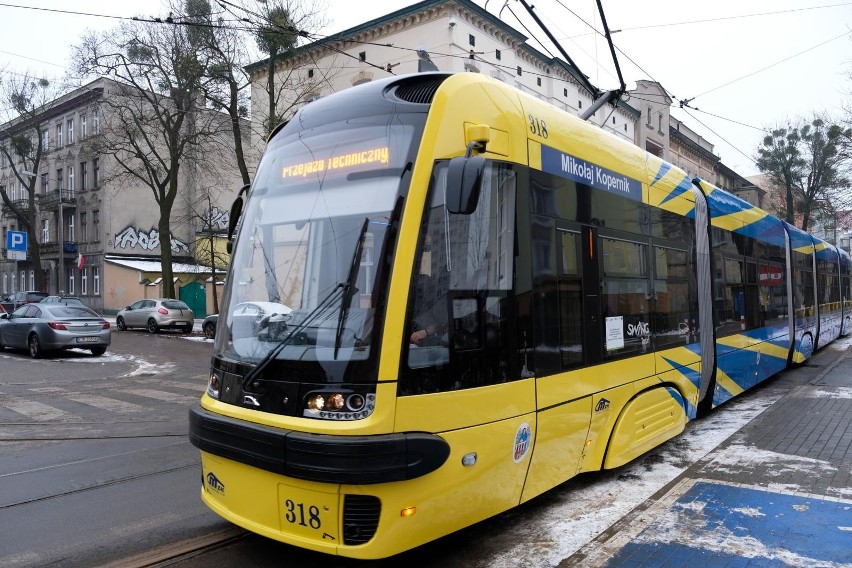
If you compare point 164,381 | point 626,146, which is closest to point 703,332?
point 626,146

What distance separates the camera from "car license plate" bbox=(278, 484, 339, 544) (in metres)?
3.60

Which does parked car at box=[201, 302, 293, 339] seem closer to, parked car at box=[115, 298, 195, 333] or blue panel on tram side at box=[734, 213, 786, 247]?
blue panel on tram side at box=[734, 213, 786, 247]

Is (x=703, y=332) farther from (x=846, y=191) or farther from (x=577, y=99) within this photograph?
(x=577, y=99)

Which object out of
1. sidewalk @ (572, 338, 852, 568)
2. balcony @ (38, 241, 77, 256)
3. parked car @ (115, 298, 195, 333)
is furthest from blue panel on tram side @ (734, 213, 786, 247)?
balcony @ (38, 241, 77, 256)

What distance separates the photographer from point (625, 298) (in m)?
5.93

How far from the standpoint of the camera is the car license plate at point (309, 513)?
3604 millimetres

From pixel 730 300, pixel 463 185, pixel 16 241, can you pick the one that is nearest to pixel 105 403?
pixel 463 185

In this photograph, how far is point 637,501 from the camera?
17.2 feet

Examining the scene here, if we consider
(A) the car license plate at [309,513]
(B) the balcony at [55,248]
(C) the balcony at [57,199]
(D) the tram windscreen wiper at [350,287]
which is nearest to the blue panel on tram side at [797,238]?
(D) the tram windscreen wiper at [350,287]

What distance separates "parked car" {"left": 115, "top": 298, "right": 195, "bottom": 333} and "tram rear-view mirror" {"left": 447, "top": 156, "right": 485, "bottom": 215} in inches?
1029

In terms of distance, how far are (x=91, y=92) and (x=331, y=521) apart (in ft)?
150

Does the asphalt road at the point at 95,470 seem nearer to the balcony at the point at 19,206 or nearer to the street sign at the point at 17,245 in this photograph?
the street sign at the point at 17,245

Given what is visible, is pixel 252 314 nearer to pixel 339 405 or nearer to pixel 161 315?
pixel 339 405

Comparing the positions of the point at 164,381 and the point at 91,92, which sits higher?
the point at 91,92
